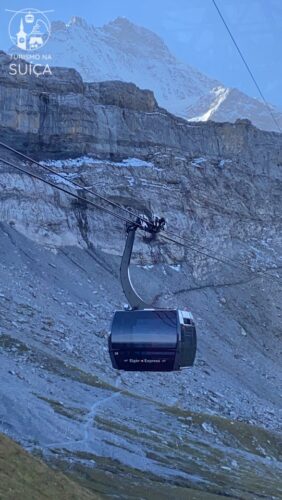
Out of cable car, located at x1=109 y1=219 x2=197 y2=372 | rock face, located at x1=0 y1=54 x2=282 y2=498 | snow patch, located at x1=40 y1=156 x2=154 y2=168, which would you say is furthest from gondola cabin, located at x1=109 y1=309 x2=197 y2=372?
snow patch, located at x1=40 y1=156 x2=154 y2=168

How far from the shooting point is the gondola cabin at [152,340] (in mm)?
24000

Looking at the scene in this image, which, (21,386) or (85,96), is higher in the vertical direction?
(85,96)

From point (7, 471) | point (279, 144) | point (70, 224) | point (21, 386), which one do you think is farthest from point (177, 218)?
point (7, 471)

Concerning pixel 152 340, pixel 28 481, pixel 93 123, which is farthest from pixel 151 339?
pixel 93 123

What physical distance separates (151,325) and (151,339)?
42 cm

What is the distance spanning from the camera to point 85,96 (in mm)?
82688

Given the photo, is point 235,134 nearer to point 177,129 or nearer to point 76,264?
point 177,129

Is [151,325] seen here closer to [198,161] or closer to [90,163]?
[90,163]

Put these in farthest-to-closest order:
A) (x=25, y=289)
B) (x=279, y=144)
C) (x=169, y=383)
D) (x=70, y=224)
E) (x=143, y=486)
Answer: (x=279, y=144)
(x=70, y=224)
(x=25, y=289)
(x=169, y=383)
(x=143, y=486)

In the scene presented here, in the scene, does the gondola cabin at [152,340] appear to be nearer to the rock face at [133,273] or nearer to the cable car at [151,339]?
the cable car at [151,339]

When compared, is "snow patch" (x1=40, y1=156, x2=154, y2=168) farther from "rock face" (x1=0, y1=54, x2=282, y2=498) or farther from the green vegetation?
the green vegetation

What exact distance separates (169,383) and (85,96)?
132ft

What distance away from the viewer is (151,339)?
2416cm

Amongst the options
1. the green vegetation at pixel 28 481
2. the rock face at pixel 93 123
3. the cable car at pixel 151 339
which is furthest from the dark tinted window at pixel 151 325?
the rock face at pixel 93 123
